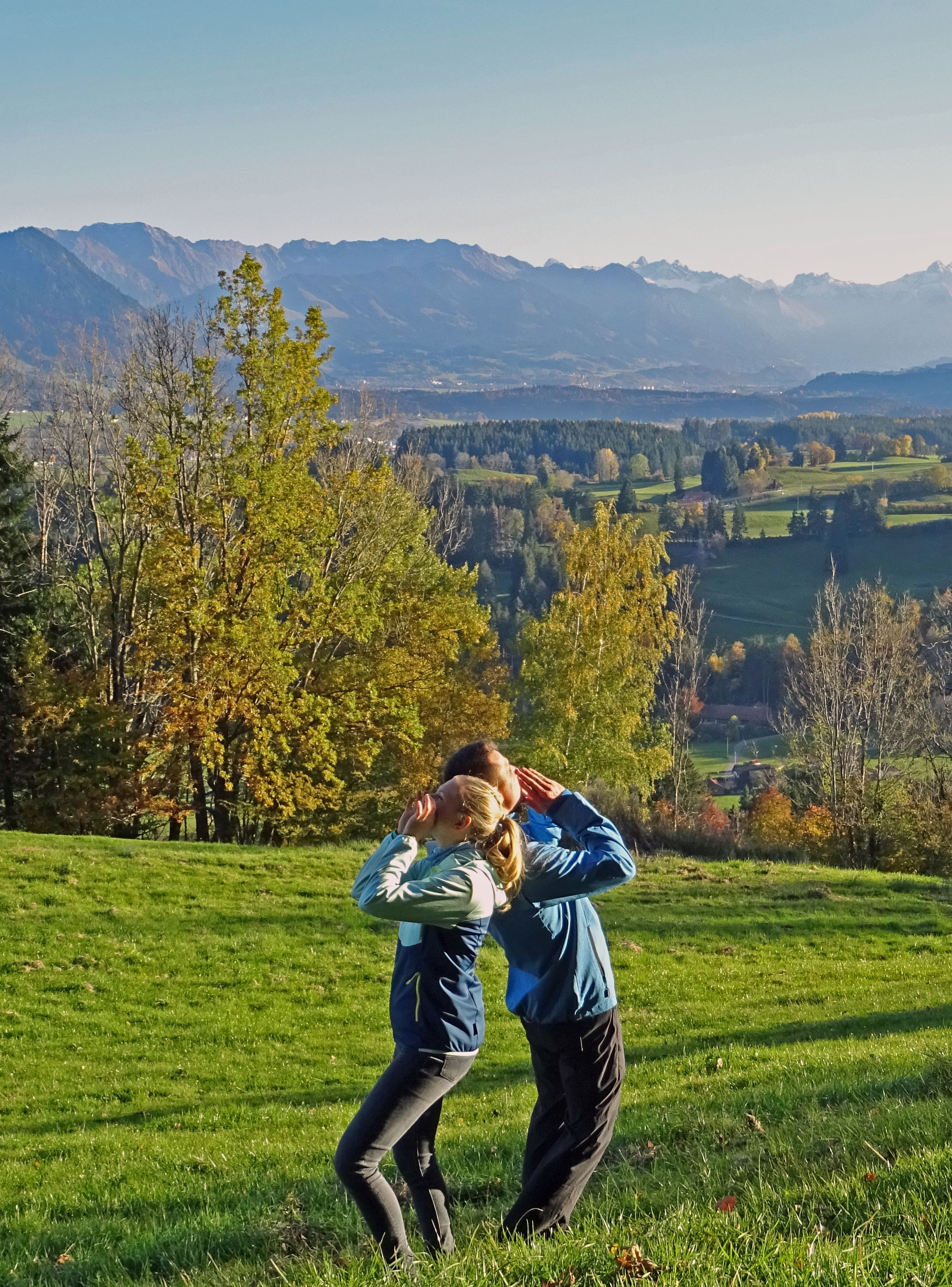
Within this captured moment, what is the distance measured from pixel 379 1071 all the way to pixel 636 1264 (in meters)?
10.9

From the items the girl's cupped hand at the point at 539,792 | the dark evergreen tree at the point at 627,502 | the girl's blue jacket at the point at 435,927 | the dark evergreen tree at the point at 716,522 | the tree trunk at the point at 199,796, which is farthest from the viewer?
the dark evergreen tree at the point at 627,502

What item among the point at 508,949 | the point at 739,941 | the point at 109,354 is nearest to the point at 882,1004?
the point at 739,941

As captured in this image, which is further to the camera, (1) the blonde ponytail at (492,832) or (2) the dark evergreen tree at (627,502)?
(2) the dark evergreen tree at (627,502)

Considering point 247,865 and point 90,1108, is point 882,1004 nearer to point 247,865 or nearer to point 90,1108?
point 90,1108

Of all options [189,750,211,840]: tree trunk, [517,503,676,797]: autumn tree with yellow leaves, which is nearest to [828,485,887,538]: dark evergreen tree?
[517,503,676,797]: autumn tree with yellow leaves

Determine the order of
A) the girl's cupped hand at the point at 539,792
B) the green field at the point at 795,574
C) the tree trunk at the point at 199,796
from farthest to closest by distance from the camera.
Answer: the green field at the point at 795,574
the tree trunk at the point at 199,796
the girl's cupped hand at the point at 539,792

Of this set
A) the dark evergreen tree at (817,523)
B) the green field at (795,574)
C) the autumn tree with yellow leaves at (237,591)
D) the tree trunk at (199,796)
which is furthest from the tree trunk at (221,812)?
the dark evergreen tree at (817,523)

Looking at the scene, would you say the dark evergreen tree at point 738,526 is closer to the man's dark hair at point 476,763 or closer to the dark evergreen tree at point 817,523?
the dark evergreen tree at point 817,523

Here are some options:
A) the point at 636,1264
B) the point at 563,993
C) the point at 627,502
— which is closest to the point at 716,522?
the point at 627,502

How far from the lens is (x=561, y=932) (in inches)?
195

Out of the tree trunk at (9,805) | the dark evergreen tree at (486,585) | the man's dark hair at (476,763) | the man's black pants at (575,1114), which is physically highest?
the man's dark hair at (476,763)

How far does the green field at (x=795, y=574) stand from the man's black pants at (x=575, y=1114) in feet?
508

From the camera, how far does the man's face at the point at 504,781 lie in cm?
484

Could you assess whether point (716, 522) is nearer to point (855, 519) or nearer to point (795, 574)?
point (795, 574)
